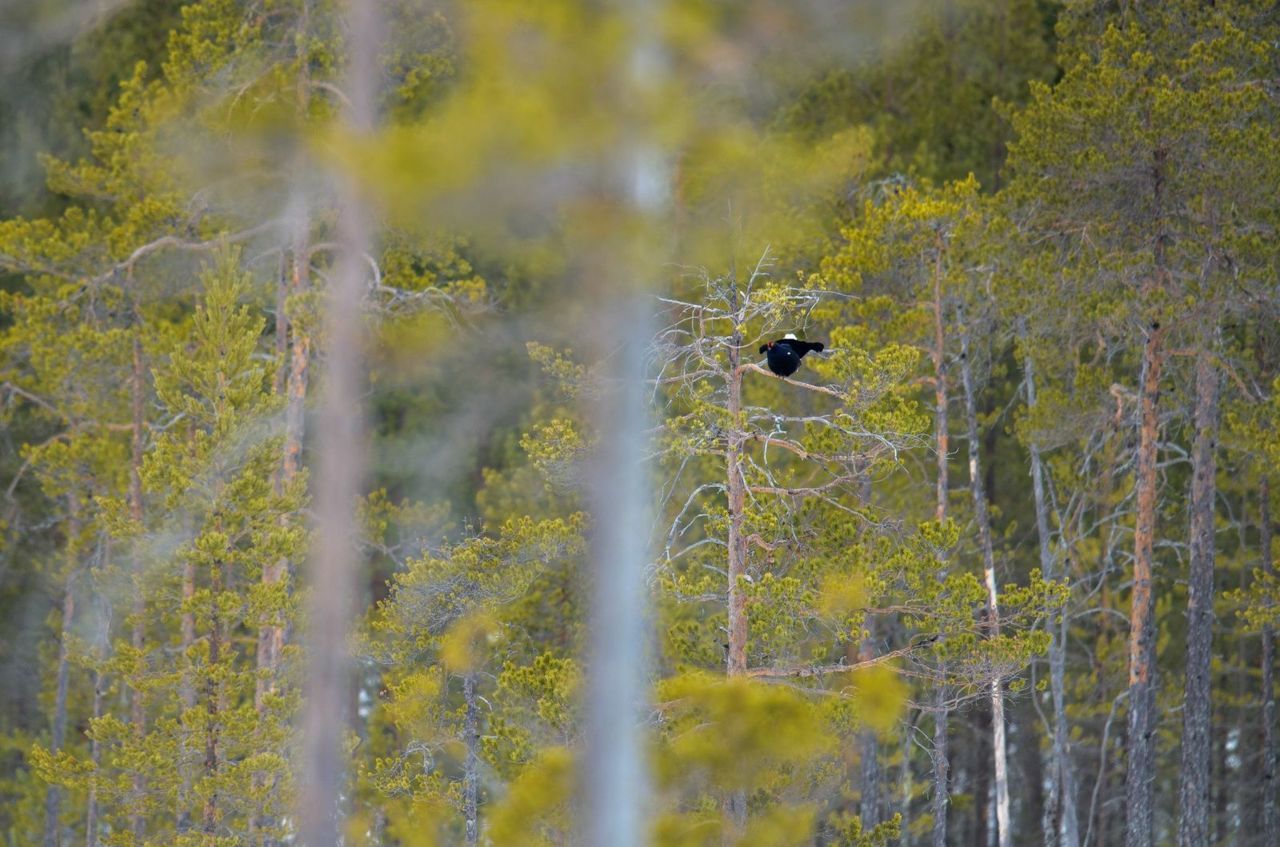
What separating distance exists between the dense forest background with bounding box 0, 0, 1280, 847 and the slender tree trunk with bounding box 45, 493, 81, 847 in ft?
0.57

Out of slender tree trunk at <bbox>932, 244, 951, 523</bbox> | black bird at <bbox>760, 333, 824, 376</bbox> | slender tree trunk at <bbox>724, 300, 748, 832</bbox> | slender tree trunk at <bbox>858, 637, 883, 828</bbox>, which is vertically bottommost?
slender tree trunk at <bbox>858, 637, 883, 828</bbox>

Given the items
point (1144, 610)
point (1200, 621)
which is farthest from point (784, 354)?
point (1200, 621)

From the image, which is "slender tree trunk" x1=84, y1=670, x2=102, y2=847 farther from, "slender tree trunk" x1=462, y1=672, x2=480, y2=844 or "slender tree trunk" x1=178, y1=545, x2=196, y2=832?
"slender tree trunk" x1=462, y1=672, x2=480, y2=844

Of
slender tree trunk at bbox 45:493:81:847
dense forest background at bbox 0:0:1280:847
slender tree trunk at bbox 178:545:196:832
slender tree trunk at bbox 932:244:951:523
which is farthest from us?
slender tree trunk at bbox 45:493:81:847

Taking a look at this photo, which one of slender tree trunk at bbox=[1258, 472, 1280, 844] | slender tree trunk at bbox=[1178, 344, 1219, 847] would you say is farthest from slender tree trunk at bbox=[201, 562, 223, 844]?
slender tree trunk at bbox=[1258, 472, 1280, 844]

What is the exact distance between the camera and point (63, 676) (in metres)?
21.3

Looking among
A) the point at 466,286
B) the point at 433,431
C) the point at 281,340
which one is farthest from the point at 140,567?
the point at 433,431

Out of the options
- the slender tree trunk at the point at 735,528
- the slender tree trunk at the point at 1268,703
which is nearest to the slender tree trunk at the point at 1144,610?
the slender tree trunk at the point at 1268,703

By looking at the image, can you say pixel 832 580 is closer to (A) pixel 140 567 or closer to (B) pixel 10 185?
(A) pixel 140 567

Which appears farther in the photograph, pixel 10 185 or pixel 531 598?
pixel 10 185

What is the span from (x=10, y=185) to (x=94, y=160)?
115 cm

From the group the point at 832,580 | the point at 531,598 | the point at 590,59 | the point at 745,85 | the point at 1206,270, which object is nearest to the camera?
the point at 590,59

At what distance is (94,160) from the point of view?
72.5 ft

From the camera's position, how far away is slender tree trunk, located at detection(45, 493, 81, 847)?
20.8m
